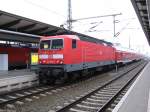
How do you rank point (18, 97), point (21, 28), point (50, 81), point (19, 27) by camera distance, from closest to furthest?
1. point (18, 97)
2. point (50, 81)
3. point (19, 27)
4. point (21, 28)

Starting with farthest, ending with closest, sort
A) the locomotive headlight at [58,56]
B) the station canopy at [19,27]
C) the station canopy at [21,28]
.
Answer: the station canopy at [21,28] → the station canopy at [19,27] → the locomotive headlight at [58,56]

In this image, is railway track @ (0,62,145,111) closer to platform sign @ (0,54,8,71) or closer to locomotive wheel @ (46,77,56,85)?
locomotive wheel @ (46,77,56,85)

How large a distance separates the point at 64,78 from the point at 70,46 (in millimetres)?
2005

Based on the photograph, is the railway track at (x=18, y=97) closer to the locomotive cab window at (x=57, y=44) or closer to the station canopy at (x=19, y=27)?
the locomotive cab window at (x=57, y=44)

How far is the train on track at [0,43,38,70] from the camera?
2308 cm

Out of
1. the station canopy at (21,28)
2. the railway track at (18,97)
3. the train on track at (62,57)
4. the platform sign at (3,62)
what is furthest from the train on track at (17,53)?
the railway track at (18,97)

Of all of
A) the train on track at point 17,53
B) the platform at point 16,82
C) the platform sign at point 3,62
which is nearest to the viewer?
the platform at point 16,82

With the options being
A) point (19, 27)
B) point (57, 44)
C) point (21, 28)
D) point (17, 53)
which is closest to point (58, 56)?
point (57, 44)

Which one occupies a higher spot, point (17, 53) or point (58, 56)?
point (17, 53)

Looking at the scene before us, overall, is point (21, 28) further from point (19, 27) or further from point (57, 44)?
point (57, 44)

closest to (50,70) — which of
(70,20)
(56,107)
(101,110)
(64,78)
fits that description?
(64,78)

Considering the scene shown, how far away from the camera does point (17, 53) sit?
80.8ft

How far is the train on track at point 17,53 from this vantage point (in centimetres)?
2308

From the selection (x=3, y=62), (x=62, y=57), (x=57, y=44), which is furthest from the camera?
(x=3, y=62)
